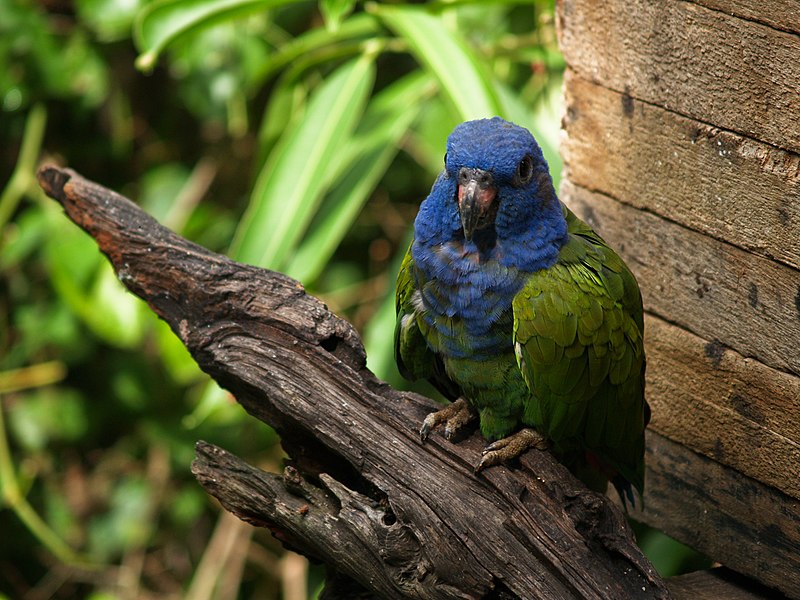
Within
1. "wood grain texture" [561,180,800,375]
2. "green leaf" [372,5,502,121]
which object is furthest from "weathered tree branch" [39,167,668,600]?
"green leaf" [372,5,502,121]

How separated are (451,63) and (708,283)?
79cm

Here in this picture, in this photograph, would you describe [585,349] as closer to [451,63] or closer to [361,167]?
[451,63]

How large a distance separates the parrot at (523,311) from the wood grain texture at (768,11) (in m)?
0.38

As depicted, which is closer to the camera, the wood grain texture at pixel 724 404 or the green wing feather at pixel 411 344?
the wood grain texture at pixel 724 404

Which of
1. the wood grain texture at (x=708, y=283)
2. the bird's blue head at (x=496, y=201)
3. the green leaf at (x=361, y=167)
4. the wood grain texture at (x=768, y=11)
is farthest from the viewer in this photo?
the green leaf at (x=361, y=167)

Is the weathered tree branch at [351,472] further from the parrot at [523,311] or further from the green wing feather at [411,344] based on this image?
the green wing feather at [411,344]

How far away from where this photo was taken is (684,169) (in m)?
1.60

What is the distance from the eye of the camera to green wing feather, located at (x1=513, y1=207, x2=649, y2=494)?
161 cm

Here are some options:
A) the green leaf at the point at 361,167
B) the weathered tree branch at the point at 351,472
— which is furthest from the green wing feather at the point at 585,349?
the green leaf at the point at 361,167

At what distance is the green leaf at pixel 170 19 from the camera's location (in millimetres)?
2137

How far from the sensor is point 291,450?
5.48 ft

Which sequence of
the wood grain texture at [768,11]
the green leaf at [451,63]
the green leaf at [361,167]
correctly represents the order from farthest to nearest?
the green leaf at [361,167], the green leaf at [451,63], the wood grain texture at [768,11]

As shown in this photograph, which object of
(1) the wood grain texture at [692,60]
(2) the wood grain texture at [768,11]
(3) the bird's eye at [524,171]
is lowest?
(3) the bird's eye at [524,171]

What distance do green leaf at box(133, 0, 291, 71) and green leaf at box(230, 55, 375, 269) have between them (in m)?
0.32
